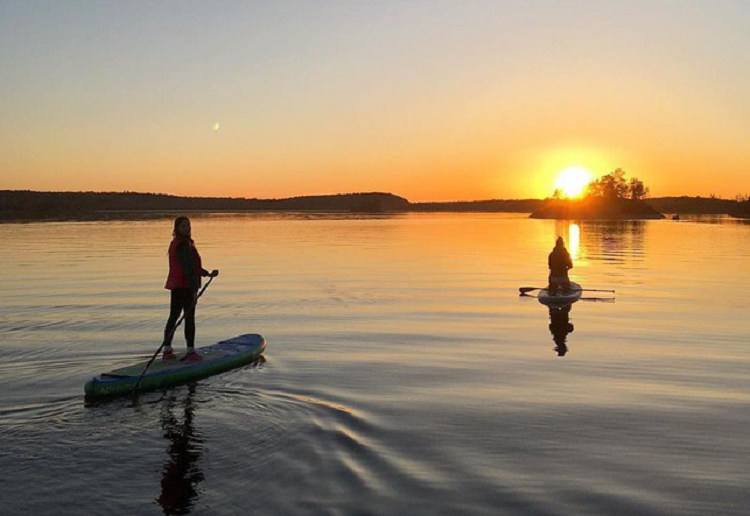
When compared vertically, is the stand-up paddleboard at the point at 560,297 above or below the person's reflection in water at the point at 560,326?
above

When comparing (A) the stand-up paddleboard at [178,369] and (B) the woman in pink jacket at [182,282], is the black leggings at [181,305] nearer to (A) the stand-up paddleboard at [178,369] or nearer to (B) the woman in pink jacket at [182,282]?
(B) the woman in pink jacket at [182,282]

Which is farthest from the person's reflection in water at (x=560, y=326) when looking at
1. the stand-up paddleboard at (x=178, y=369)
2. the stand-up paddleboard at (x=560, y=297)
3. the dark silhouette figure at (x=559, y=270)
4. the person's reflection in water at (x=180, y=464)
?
the person's reflection in water at (x=180, y=464)

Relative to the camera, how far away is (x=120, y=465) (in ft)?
27.7

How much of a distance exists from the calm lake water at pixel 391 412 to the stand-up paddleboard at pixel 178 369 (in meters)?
0.28

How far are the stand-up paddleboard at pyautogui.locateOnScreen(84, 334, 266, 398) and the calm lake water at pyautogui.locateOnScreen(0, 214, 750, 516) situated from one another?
0.28m

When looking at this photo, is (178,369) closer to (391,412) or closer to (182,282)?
(182,282)

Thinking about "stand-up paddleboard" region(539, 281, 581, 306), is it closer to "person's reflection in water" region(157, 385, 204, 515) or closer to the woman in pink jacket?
the woman in pink jacket

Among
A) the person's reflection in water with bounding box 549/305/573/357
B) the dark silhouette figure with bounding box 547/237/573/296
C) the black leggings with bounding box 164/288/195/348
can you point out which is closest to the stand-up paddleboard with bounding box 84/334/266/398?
the black leggings with bounding box 164/288/195/348

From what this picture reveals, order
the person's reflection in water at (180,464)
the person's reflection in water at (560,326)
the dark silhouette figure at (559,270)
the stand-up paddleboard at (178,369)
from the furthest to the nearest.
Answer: the dark silhouette figure at (559,270) → the person's reflection in water at (560,326) → the stand-up paddleboard at (178,369) → the person's reflection in water at (180,464)

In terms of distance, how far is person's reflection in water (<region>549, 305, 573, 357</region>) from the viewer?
17047 mm

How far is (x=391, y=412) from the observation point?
1113 cm

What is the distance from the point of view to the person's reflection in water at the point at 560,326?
1705 centimetres

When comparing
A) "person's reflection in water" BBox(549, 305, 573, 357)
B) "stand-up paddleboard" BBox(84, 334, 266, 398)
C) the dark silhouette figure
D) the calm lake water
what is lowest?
"person's reflection in water" BBox(549, 305, 573, 357)

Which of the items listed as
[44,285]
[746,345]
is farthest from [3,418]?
[44,285]
